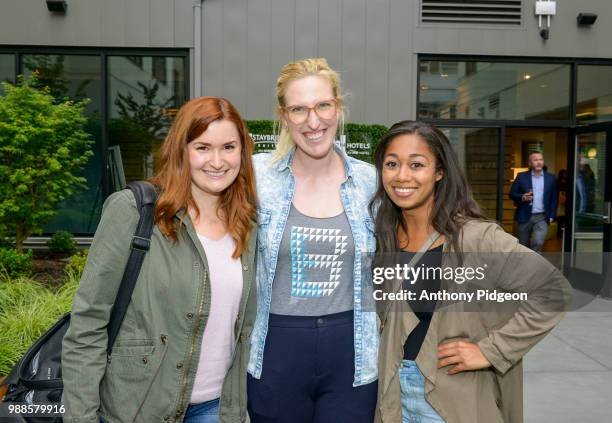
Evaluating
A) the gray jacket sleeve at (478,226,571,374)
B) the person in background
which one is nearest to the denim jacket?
the person in background

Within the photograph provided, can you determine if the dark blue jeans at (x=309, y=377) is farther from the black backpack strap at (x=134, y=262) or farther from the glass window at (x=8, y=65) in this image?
the glass window at (x=8, y=65)

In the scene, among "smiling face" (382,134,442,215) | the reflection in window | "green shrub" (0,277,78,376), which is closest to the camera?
"smiling face" (382,134,442,215)

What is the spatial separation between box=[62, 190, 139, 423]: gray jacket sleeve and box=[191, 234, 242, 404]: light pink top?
35 cm

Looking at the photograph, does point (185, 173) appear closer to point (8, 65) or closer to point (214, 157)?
point (214, 157)

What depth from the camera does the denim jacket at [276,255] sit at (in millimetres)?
2523

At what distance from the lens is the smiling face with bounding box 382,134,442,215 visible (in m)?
2.46

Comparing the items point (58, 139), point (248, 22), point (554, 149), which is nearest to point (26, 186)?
point (58, 139)

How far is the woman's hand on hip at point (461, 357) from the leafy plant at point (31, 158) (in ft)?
22.3

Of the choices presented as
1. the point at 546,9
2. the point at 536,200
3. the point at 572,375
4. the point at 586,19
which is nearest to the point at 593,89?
the point at 586,19

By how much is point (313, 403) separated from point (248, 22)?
28.8 feet

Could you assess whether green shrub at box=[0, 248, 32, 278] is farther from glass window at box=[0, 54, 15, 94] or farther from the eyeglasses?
the eyeglasses

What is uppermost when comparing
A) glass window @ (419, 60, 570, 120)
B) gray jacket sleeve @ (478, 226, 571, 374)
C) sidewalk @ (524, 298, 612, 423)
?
glass window @ (419, 60, 570, 120)

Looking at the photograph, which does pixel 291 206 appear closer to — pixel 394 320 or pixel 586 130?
pixel 394 320

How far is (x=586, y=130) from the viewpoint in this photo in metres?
10.0
